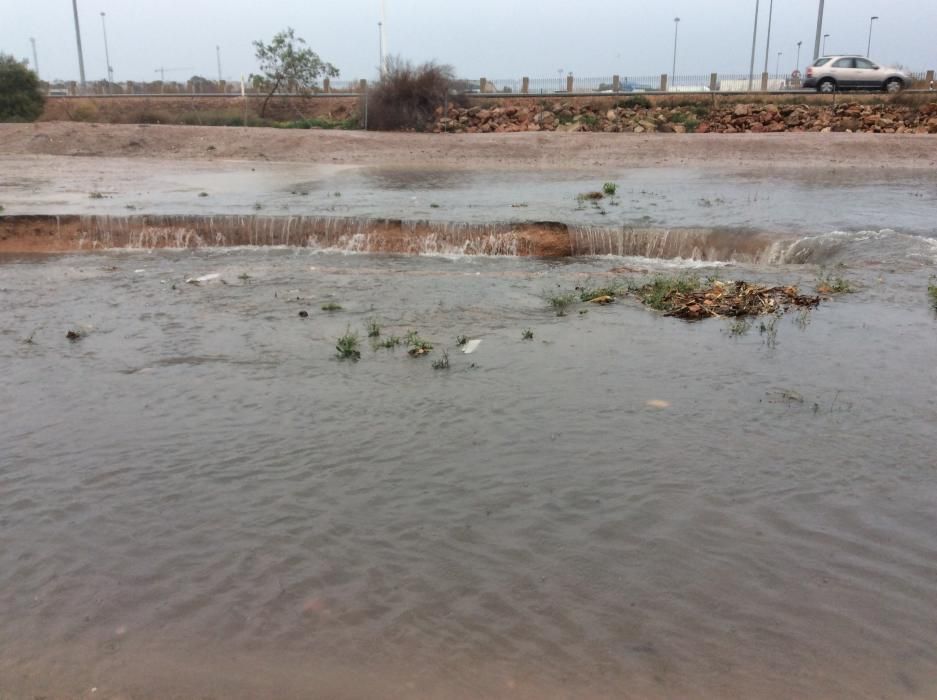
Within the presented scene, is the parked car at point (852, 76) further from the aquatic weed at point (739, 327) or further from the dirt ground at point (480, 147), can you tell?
the aquatic weed at point (739, 327)

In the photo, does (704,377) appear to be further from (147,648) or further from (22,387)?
(22,387)

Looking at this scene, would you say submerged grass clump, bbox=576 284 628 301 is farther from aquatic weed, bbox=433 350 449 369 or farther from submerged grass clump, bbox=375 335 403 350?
aquatic weed, bbox=433 350 449 369

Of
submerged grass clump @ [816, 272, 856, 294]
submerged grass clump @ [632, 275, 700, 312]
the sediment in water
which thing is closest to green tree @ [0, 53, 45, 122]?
the sediment in water

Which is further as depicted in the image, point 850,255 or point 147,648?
point 850,255

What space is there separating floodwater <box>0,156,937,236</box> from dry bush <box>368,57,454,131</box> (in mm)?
9999

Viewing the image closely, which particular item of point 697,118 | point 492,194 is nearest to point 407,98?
point 697,118

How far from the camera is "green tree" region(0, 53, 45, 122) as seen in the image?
38.6 meters

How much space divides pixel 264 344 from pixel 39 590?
4083mm

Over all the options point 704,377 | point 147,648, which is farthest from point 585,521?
point 704,377

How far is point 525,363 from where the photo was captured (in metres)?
6.86

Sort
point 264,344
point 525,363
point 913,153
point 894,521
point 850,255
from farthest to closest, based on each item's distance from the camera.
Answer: point 913,153 → point 850,255 → point 264,344 → point 525,363 → point 894,521

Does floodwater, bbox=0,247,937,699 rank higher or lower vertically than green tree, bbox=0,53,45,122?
lower

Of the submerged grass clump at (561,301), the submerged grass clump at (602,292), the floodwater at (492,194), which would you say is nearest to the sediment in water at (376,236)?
the floodwater at (492,194)

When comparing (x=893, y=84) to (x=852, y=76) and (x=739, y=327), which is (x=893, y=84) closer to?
(x=852, y=76)
